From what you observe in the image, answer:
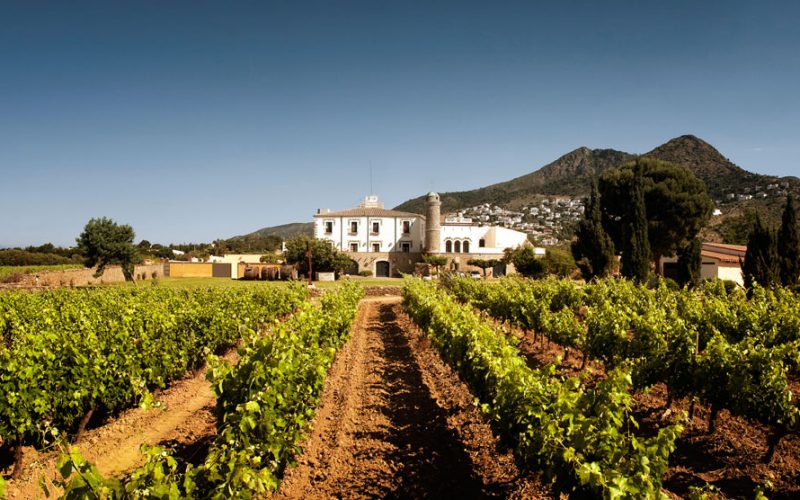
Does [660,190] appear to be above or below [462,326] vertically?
above

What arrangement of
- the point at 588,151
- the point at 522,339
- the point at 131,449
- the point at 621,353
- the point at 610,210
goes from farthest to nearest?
the point at 588,151, the point at 610,210, the point at 522,339, the point at 621,353, the point at 131,449

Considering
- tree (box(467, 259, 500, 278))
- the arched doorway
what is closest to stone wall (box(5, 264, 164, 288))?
the arched doorway

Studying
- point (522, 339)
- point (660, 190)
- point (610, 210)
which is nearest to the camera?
point (522, 339)

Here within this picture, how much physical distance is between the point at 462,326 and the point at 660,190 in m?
30.0

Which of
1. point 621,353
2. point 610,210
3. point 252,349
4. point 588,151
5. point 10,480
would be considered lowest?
point 10,480

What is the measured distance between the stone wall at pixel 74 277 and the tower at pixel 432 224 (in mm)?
27538

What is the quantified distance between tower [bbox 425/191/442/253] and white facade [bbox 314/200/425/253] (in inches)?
123

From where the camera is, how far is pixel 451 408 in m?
8.44

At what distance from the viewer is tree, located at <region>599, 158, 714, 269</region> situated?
32.9 metres

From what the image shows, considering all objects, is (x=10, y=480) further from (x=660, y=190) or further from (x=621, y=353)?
(x=660, y=190)

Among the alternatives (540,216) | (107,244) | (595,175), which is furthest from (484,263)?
(595,175)

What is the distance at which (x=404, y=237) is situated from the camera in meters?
53.8

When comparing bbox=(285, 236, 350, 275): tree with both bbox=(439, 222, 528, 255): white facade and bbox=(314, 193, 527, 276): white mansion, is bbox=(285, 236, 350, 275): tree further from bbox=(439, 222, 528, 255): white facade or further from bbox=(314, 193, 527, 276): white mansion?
bbox=(439, 222, 528, 255): white facade

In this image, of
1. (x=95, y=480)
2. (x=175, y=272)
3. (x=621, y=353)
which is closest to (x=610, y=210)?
(x=621, y=353)
